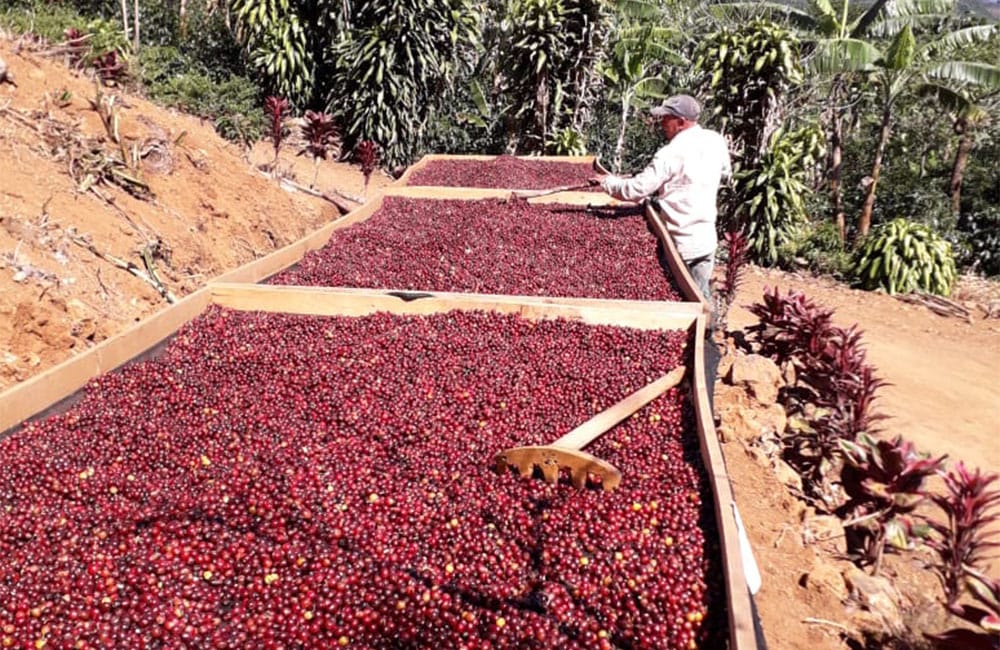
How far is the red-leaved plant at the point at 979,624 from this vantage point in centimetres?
200

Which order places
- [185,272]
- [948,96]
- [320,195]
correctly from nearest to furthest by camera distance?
[185,272]
[320,195]
[948,96]

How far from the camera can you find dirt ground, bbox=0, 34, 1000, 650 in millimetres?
3031

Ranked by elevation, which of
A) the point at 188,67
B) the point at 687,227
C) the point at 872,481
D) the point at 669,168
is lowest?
the point at 872,481

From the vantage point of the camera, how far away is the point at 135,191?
192 inches

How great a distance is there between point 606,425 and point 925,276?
27.8 feet

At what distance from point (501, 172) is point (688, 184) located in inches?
126

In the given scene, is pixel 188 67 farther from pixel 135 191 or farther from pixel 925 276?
pixel 925 276

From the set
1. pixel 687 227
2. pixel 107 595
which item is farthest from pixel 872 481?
pixel 107 595

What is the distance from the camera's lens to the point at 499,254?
414 centimetres

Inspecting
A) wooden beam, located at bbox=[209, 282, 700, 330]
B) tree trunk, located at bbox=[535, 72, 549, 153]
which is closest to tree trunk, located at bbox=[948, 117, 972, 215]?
tree trunk, located at bbox=[535, 72, 549, 153]

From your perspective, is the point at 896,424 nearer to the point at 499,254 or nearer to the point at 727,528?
the point at 499,254

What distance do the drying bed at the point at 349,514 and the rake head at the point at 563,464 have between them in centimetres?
5

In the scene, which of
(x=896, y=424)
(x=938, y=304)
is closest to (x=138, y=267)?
(x=896, y=424)

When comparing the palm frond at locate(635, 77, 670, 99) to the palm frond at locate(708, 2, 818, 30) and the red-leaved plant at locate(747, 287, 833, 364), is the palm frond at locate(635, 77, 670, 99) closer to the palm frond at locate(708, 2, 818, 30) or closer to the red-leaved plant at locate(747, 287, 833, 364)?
the palm frond at locate(708, 2, 818, 30)
